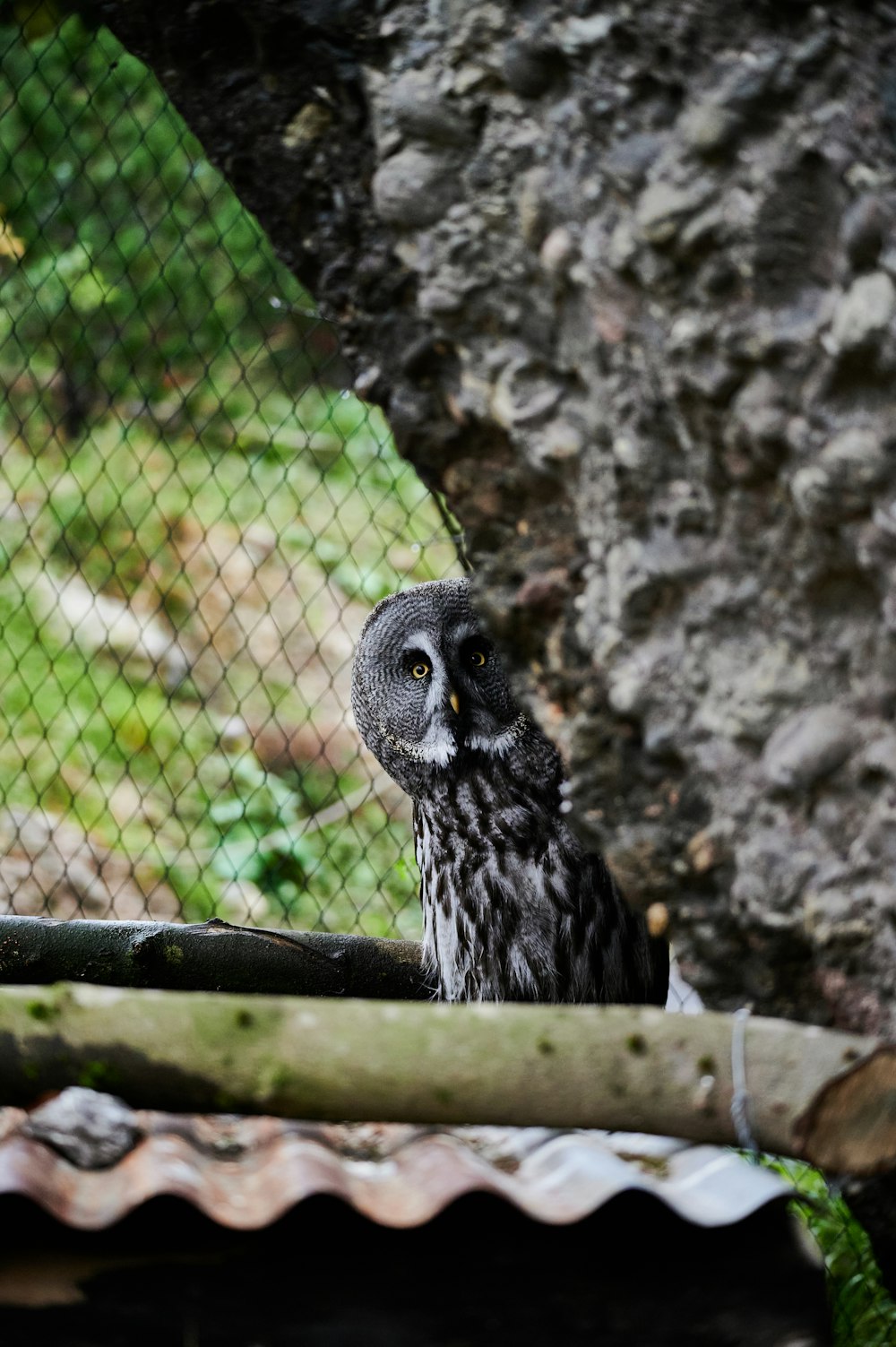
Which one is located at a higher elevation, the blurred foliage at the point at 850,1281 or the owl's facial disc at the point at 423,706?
the owl's facial disc at the point at 423,706

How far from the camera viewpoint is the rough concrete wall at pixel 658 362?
150 centimetres

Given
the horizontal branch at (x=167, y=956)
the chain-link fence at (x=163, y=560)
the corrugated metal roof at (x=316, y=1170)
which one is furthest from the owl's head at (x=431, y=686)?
the chain-link fence at (x=163, y=560)

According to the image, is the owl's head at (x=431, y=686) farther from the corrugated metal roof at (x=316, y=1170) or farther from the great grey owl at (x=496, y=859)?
the corrugated metal roof at (x=316, y=1170)

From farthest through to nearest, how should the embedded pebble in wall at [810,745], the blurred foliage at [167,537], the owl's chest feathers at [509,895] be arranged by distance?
the blurred foliage at [167,537]
the owl's chest feathers at [509,895]
the embedded pebble in wall at [810,745]

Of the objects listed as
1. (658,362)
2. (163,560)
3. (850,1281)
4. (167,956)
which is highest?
(658,362)

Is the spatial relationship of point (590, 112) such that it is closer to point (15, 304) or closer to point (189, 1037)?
point (189, 1037)

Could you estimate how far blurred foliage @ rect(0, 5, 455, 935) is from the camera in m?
6.29

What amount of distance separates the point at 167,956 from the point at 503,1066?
1.49 m

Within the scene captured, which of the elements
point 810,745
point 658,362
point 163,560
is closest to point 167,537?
point 163,560

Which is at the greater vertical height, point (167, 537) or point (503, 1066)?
point (503, 1066)

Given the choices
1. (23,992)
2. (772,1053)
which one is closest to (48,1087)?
(23,992)

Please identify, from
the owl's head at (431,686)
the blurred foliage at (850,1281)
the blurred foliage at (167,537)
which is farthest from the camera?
the blurred foliage at (167,537)

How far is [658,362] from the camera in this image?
1.65m

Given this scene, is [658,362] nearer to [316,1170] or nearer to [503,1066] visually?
[503,1066]
